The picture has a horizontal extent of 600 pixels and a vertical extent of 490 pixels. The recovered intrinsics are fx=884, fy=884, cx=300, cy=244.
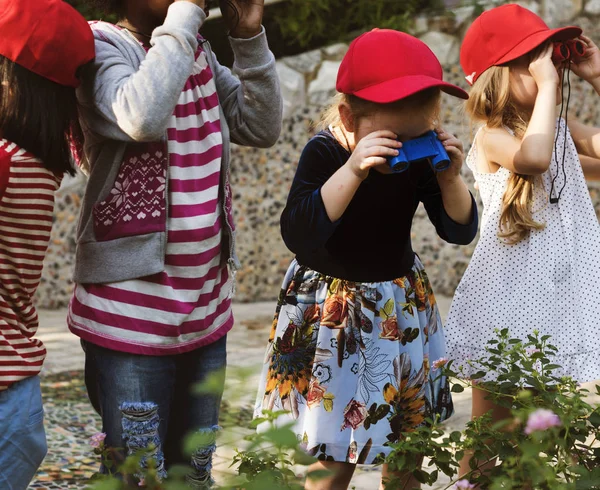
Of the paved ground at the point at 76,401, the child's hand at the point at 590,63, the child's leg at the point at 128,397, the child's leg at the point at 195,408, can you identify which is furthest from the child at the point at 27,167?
the child's hand at the point at 590,63

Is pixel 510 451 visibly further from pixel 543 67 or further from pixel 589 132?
pixel 589 132

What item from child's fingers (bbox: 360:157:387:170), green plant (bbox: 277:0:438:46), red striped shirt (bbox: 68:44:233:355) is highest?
green plant (bbox: 277:0:438:46)

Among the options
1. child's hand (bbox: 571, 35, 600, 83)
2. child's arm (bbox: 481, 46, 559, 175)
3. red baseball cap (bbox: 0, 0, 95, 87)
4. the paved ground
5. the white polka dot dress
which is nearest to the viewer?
red baseball cap (bbox: 0, 0, 95, 87)

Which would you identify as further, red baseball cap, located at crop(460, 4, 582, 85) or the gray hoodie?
red baseball cap, located at crop(460, 4, 582, 85)

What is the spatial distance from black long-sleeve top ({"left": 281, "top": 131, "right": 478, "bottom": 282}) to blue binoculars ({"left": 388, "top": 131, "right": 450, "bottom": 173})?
0.24 meters

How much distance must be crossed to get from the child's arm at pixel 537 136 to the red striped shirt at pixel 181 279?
37.9 inches

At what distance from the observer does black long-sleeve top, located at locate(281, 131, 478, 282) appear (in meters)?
2.21

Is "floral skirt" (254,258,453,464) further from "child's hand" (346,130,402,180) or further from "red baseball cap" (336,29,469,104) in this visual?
"red baseball cap" (336,29,469,104)

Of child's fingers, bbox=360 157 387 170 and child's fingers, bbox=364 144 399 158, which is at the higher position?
child's fingers, bbox=364 144 399 158

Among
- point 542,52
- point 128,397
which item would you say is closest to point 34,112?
point 128,397

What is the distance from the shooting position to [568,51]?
2674 millimetres

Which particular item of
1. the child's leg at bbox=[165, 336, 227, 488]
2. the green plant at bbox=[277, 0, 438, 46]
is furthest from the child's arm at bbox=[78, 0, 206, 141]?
the green plant at bbox=[277, 0, 438, 46]

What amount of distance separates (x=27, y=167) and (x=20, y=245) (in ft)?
0.55

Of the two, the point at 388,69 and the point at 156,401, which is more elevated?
the point at 388,69
